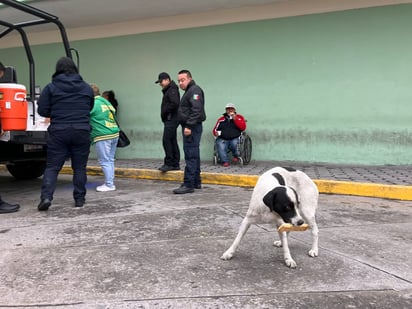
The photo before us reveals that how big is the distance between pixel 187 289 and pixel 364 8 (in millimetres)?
6978

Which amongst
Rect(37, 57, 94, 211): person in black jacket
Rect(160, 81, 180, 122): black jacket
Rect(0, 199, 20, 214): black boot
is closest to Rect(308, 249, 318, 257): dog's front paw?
Rect(37, 57, 94, 211): person in black jacket

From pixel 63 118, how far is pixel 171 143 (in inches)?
102

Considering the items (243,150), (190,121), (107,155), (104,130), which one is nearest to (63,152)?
(104,130)

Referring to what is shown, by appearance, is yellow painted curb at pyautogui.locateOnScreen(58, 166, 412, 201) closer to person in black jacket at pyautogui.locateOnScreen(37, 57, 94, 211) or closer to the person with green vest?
the person with green vest

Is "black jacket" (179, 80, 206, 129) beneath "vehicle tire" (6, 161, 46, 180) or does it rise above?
above

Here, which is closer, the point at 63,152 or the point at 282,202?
the point at 282,202

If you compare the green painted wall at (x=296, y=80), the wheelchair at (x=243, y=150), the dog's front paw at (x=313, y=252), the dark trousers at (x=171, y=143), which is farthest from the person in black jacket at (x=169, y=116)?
the dog's front paw at (x=313, y=252)

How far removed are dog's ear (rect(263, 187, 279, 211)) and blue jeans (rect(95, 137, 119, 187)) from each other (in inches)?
145

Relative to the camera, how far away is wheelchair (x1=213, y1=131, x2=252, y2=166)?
8.12m

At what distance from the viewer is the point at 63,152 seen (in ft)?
15.9

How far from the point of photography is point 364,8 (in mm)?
7617

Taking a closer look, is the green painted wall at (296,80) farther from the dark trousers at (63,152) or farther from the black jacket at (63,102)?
the black jacket at (63,102)

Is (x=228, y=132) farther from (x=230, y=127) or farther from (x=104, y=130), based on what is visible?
(x=104, y=130)

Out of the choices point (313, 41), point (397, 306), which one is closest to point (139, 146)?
point (313, 41)
